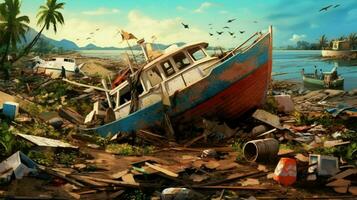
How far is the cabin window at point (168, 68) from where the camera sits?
13281 mm

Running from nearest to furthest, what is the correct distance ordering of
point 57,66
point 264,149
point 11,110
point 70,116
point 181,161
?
point 264,149, point 181,161, point 11,110, point 70,116, point 57,66

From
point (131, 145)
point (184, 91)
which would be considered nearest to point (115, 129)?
point (131, 145)

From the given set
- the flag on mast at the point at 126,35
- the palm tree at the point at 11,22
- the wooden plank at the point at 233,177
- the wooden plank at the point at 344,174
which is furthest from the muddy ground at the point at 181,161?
the palm tree at the point at 11,22

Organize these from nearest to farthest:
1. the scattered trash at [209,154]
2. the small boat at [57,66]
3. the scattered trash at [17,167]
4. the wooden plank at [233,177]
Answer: the scattered trash at [17,167], the wooden plank at [233,177], the scattered trash at [209,154], the small boat at [57,66]

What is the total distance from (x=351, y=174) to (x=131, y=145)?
6.86 m

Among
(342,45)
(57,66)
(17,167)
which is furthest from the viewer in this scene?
(342,45)

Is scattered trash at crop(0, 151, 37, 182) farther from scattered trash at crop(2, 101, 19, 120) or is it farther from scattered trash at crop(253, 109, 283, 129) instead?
scattered trash at crop(253, 109, 283, 129)

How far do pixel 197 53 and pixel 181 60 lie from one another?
30.6 inches

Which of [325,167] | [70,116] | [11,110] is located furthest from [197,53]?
[325,167]

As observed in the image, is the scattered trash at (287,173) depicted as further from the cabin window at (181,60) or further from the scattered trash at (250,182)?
the cabin window at (181,60)

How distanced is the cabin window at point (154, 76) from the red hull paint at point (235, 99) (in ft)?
4.64

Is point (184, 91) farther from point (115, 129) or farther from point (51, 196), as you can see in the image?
point (51, 196)

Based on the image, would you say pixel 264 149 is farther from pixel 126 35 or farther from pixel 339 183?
pixel 126 35

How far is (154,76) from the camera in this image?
1340 centimetres
